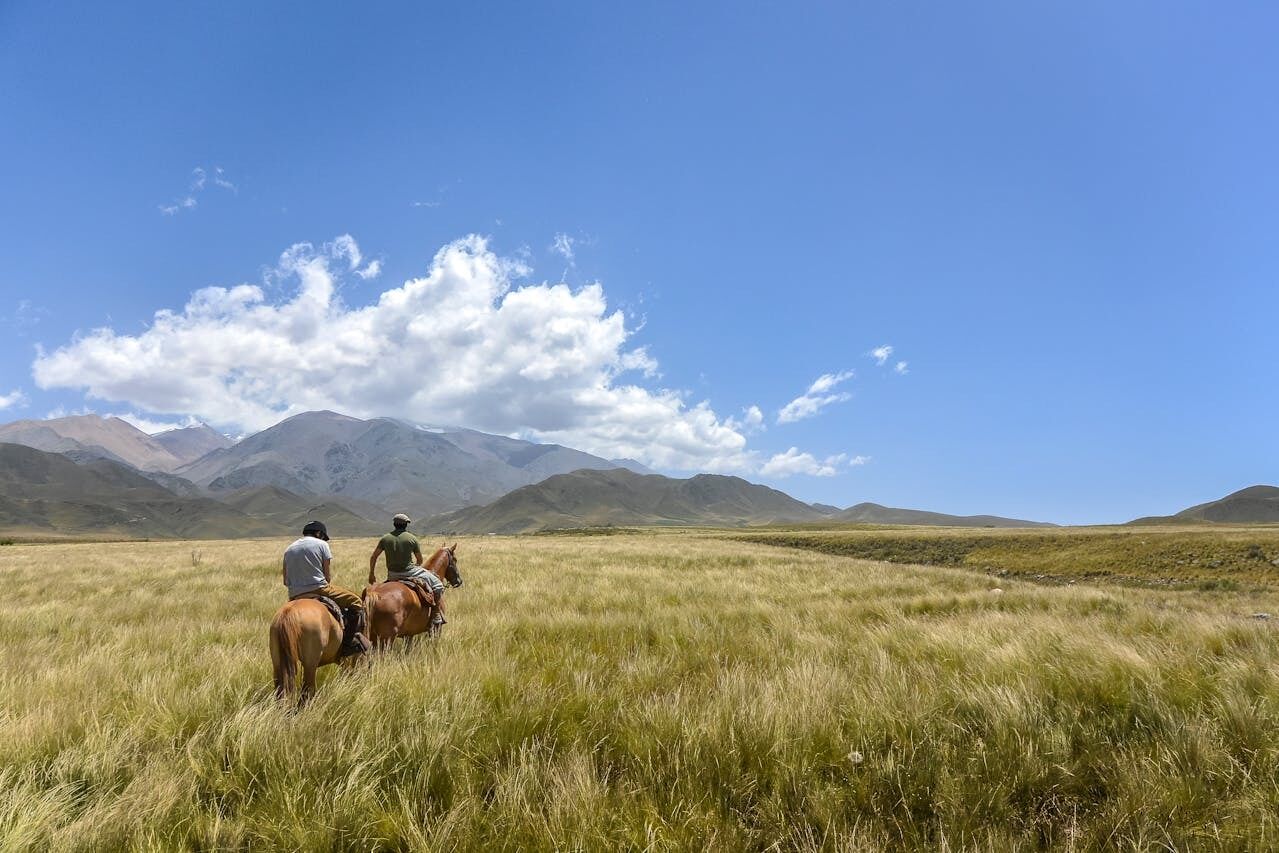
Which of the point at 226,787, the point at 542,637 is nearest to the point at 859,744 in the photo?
the point at 226,787

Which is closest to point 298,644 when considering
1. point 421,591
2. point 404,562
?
point 421,591

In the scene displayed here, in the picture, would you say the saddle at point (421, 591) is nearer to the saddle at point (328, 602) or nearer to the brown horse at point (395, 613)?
the brown horse at point (395, 613)

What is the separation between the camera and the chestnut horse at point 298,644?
506cm

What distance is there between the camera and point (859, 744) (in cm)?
394

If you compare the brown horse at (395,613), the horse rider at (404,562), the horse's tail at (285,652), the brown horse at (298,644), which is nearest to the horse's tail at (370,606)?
the brown horse at (395,613)

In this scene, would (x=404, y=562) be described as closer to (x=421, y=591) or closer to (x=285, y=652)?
(x=421, y=591)

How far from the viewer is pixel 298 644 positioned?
5188 mm

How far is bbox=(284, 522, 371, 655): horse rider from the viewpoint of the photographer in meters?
5.97

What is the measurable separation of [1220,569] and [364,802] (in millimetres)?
32838

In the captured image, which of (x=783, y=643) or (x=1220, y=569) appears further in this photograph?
(x=1220, y=569)

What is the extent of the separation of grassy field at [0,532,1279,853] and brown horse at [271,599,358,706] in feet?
0.92

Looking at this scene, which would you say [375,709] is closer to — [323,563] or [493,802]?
[493,802]

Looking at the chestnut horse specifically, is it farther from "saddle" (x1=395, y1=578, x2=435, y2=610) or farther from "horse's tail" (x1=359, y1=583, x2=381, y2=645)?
"saddle" (x1=395, y1=578, x2=435, y2=610)

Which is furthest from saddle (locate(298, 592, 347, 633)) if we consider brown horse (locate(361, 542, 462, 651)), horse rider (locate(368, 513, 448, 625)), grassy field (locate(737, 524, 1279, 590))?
grassy field (locate(737, 524, 1279, 590))
